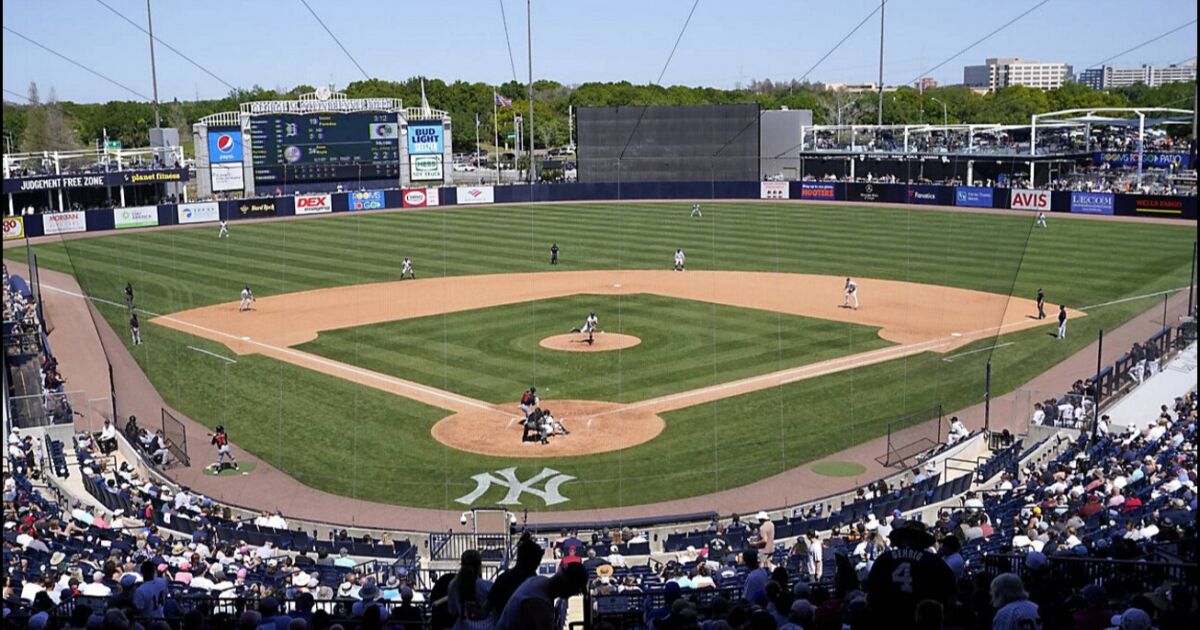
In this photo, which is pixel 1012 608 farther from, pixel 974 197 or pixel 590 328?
pixel 974 197

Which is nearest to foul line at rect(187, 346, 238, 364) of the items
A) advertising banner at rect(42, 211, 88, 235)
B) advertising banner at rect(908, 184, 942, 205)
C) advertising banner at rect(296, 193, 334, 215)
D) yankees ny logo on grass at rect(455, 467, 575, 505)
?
yankees ny logo on grass at rect(455, 467, 575, 505)

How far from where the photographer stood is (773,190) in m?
80.5

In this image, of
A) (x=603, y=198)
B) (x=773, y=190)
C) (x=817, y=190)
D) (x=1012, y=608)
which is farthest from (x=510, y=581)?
(x=603, y=198)

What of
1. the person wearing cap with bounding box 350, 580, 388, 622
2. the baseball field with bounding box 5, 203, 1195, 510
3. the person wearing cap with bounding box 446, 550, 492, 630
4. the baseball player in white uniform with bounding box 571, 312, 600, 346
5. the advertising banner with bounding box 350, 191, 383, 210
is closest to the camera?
the person wearing cap with bounding box 446, 550, 492, 630

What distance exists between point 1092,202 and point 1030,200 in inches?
137

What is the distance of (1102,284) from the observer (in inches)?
1700

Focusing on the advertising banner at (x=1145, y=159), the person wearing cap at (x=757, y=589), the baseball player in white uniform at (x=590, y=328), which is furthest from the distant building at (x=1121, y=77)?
the person wearing cap at (x=757, y=589)

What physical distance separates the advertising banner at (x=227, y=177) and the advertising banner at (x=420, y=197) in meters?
11.0

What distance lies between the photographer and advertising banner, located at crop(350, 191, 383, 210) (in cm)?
7576

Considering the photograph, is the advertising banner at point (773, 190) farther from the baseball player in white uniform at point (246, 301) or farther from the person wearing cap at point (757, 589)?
the person wearing cap at point (757, 589)

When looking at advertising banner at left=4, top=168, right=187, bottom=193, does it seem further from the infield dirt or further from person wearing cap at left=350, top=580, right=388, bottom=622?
person wearing cap at left=350, top=580, right=388, bottom=622

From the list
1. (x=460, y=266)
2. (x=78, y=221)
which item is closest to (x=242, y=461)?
(x=460, y=266)

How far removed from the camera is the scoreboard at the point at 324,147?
75.2 meters

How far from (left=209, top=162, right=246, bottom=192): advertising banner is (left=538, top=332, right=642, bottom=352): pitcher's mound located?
155 ft
